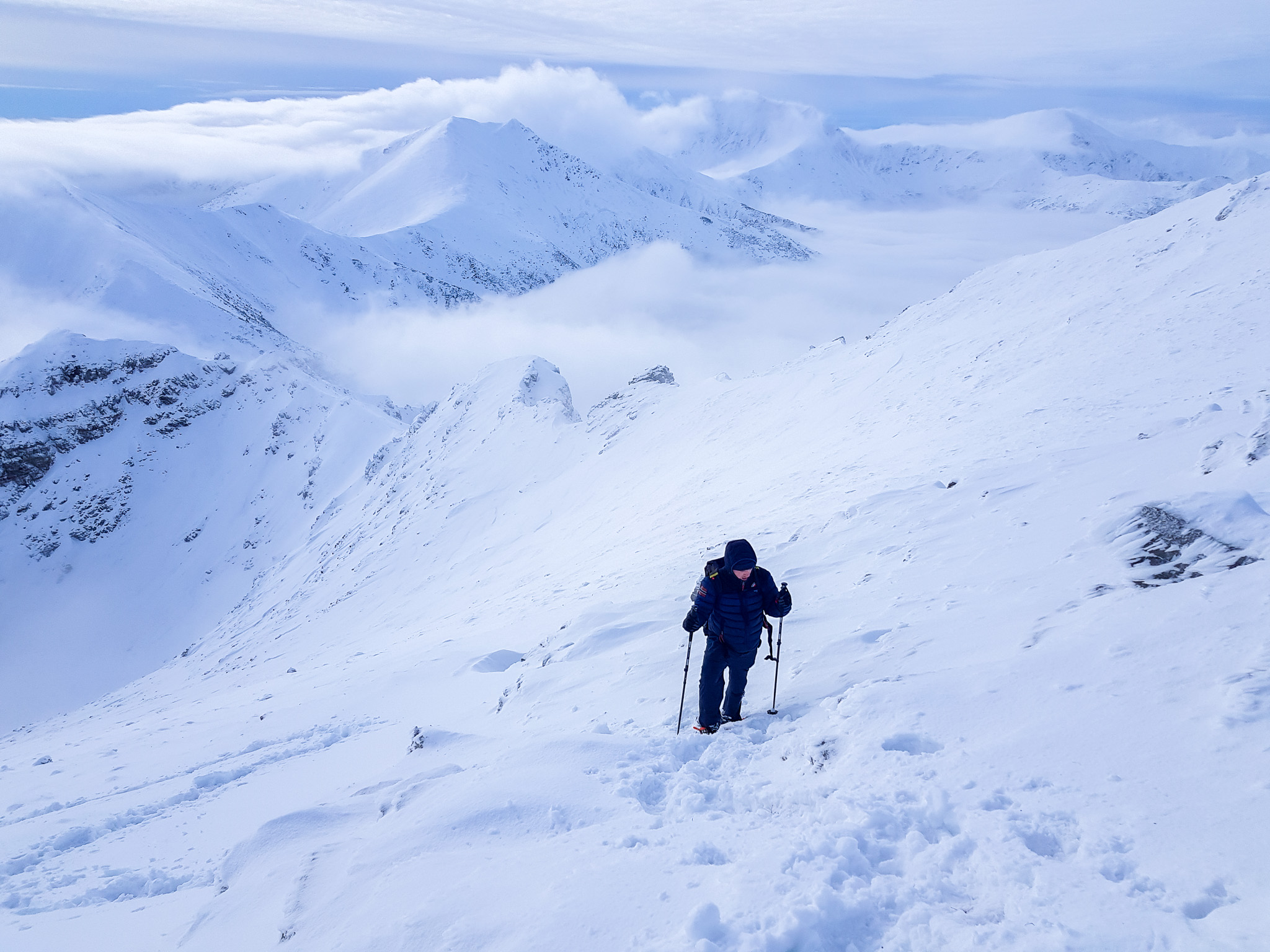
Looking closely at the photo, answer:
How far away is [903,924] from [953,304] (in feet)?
106

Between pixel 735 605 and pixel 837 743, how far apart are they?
1604 mm

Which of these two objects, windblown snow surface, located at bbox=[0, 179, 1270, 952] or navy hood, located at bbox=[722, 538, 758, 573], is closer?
windblown snow surface, located at bbox=[0, 179, 1270, 952]

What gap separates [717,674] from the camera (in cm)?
716

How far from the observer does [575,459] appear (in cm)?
3994

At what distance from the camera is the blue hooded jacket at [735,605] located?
7008 mm

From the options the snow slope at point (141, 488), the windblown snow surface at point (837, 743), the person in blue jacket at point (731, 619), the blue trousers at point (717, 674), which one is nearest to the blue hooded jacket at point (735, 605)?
the person in blue jacket at point (731, 619)

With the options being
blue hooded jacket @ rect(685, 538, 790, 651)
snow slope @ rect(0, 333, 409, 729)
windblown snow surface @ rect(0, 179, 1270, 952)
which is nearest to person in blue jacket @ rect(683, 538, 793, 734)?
blue hooded jacket @ rect(685, 538, 790, 651)

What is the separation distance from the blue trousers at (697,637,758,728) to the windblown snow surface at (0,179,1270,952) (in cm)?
34

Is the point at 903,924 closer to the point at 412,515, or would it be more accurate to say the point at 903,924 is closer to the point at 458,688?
the point at 458,688

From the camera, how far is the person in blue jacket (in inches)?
274

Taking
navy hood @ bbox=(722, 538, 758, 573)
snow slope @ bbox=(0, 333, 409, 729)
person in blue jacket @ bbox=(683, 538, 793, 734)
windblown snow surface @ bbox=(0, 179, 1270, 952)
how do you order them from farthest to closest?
snow slope @ bbox=(0, 333, 409, 729), person in blue jacket @ bbox=(683, 538, 793, 734), navy hood @ bbox=(722, 538, 758, 573), windblown snow surface @ bbox=(0, 179, 1270, 952)

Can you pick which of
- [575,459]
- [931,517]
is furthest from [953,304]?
[931,517]

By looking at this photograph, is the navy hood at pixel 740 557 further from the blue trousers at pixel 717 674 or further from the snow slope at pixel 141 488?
the snow slope at pixel 141 488

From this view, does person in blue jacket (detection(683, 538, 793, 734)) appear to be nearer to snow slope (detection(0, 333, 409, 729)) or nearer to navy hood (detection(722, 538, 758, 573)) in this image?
navy hood (detection(722, 538, 758, 573))
